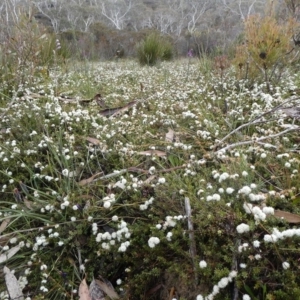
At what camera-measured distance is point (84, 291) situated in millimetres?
1496

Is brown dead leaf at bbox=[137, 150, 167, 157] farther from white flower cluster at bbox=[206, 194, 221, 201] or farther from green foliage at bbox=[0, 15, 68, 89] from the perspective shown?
green foliage at bbox=[0, 15, 68, 89]

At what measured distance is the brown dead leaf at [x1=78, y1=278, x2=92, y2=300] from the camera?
147 centimetres

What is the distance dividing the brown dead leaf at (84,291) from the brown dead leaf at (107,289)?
66 mm

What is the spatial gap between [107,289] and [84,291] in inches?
4.6

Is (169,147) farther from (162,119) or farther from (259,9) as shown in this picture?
(259,9)

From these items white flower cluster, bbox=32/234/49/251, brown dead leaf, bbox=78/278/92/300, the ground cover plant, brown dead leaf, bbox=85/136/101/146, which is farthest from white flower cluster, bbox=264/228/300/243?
brown dead leaf, bbox=85/136/101/146

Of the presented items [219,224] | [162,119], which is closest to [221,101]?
[162,119]

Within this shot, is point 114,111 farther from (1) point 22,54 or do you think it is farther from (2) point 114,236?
(2) point 114,236

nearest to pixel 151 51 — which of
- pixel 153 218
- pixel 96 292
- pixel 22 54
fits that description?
pixel 22 54

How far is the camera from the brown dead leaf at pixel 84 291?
1.47m

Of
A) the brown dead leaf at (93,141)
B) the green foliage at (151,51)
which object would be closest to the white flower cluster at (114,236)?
the brown dead leaf at (93,141)

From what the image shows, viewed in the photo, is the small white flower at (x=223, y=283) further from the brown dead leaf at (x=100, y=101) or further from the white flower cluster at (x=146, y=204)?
the brown dead leaf at (x=100, y=101)

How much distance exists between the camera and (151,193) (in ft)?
6.08

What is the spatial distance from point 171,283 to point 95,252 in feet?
1.52
